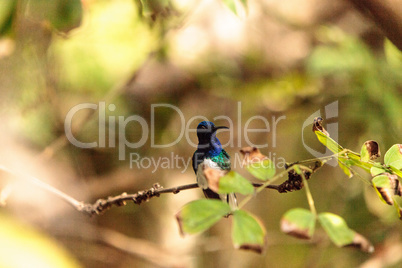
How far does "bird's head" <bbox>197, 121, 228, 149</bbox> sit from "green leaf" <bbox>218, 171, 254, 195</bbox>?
687 millimetres

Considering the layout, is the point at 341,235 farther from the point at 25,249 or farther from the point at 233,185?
the point at 25,249

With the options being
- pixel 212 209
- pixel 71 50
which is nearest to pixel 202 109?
pixel 71 50

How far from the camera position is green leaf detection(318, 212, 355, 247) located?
482 millimetres

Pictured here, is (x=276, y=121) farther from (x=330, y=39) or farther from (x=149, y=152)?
(x=149, y=152)

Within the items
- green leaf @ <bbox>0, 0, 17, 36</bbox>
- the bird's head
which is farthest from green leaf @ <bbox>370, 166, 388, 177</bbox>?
green leaf @ <bbox>0, 0, 17, 36</bbox>

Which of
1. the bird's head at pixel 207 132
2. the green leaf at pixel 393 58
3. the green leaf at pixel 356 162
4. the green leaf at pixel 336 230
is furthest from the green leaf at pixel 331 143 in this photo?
the green leaf at pixel 393 58

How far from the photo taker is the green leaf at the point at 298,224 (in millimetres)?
484

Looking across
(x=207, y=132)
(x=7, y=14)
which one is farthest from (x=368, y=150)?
(x=7, y=14)

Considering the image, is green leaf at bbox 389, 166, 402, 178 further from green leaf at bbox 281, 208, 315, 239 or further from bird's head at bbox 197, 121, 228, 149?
bird's head at bbox 197, 121, 228, 149

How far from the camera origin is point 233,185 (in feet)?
1.77

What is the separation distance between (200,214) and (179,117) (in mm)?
1755

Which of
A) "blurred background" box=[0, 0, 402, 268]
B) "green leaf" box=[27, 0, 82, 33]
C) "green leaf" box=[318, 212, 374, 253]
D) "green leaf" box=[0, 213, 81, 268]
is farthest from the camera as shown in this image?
"blurred background" box=[0, 0, 402, 268]

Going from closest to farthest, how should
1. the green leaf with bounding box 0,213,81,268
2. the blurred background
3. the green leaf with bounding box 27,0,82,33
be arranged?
the green leaf with bounding box 27,0,82,33 → the green leaf with bounding box 0,213,81,268 → the blurred background

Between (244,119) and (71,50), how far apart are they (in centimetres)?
97
